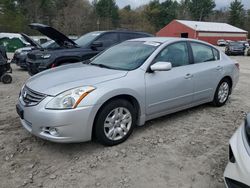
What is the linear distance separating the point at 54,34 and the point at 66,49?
0.73m

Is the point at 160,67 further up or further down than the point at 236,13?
further down

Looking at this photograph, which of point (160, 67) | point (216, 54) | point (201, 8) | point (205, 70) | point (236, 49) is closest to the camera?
point (160, 67)

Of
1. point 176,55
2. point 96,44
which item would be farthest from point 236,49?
point 176,55

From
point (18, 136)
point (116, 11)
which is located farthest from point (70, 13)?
point (18, 136)

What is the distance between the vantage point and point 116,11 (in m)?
70.1

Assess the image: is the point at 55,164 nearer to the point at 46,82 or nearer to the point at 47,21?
the point at 46,82

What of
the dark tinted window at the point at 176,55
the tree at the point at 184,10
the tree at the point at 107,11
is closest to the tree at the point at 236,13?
the tree at the point at 184,10

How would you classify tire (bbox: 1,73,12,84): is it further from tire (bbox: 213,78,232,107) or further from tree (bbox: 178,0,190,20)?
tree (bbox: 178,0,190,20)

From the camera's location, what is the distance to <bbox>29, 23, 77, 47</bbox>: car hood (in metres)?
7.68

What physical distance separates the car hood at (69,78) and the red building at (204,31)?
48.7 meters

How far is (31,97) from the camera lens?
362 cm

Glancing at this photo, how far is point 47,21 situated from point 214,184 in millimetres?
58042

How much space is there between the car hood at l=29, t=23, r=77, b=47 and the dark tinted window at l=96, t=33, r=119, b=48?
86cm

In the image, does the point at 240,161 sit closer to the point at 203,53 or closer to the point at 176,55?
the point at 176,55
